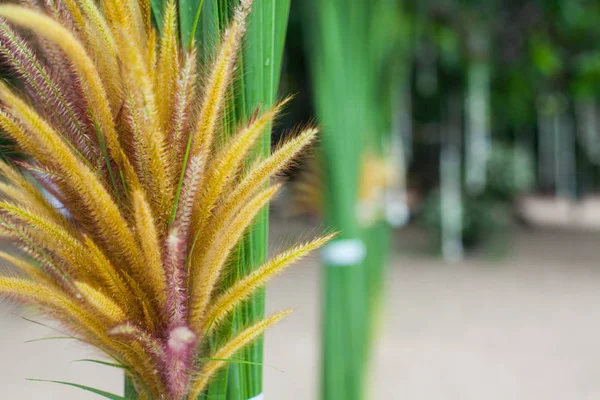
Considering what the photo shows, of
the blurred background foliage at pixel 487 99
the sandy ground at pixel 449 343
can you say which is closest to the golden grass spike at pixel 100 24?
the sandy ground at pixel 449 343

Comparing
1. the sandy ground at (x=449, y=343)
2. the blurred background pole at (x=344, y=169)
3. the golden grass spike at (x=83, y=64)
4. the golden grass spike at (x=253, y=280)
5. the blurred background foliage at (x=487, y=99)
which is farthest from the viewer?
the blurred background foliage at (x=487, y=99)

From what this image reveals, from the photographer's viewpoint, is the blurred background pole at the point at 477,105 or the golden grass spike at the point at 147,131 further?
the blurred background pole at the point at 477,105

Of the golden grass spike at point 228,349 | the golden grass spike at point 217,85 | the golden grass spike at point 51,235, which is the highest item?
the golden grass spike at point 217,85

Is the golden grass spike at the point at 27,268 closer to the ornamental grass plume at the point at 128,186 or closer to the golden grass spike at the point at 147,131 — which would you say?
the ornamental grass plume at the point at 128,186

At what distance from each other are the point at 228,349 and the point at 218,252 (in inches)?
3.7

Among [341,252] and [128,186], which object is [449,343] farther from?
[128,186]

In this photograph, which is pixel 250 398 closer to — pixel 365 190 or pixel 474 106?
pixel 365 190

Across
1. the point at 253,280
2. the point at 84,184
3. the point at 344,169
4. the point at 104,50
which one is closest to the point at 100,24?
the point at 104,50

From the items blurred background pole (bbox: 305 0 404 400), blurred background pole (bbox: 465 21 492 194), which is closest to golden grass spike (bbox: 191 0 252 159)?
blurred background pole (bbox: 305 0 404 400)

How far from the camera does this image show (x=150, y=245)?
478 mm

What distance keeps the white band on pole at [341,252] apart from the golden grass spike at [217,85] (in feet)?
3.91

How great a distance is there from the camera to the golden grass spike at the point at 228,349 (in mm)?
540

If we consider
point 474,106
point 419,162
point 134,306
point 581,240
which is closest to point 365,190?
point 134,306

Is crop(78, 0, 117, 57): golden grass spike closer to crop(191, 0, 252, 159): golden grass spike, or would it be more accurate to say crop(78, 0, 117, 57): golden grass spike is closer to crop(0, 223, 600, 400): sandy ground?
crop(191, 0, 252, 159): golden grass spike
